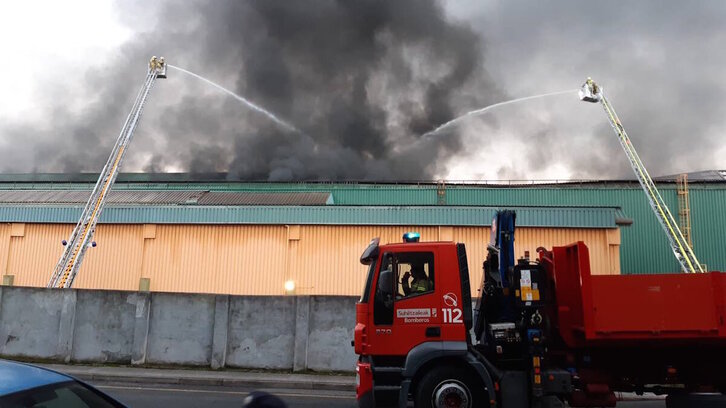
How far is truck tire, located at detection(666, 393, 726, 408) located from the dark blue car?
25.8ft

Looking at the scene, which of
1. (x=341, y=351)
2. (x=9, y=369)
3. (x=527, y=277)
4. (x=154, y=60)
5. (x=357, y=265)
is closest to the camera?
(x=9, y=369)

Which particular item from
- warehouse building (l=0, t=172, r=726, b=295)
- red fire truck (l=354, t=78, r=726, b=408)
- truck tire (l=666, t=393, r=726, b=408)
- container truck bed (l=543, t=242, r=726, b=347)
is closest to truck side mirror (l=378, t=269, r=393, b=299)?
red fire truck (l=354, t=78, r=726, b=408)

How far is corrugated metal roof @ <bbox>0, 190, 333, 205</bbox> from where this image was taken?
2694 cm


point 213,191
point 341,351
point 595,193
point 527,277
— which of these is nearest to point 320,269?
point 341,351

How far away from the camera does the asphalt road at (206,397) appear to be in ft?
30.3

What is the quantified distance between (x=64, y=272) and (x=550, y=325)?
19257 mm

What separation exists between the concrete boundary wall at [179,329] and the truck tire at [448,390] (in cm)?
→ 655

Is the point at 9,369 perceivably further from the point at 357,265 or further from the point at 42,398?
the point at 357,265

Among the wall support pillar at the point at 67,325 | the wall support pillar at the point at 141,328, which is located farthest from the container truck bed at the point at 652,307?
the wall support pillar at the point at 67,325

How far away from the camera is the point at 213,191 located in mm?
30375

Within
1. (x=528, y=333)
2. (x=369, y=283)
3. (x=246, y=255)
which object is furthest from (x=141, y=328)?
(x=528, y=333)

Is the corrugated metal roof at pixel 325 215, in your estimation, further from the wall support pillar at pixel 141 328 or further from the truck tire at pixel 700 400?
the truck tire at pixel 700 400

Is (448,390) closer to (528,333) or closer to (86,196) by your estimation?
(528,333)

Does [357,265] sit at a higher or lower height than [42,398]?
higher
